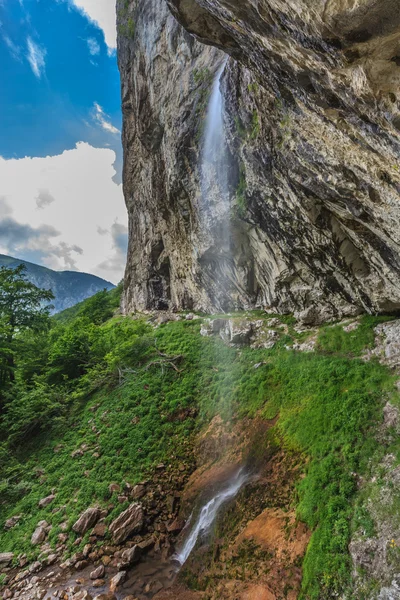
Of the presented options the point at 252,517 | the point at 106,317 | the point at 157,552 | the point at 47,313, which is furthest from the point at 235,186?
the point at 106,317

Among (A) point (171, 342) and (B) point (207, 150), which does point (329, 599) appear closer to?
(A) point (171, 342)

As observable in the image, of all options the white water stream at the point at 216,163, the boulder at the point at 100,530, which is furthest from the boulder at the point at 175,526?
the white water stream at the point at 216,163

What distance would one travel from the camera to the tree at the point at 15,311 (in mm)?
16969

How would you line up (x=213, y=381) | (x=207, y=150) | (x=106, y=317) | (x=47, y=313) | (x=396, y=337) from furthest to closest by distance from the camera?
(x=106, y=317) < (x=207, y=150) < (x=47, y=313) < (x=213, y=381) < (x=396, y=337)

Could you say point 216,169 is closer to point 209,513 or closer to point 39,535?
point 209,513

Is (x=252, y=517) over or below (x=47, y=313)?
below

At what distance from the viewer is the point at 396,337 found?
12172 millimetres

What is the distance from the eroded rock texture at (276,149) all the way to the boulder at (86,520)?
46.0ft

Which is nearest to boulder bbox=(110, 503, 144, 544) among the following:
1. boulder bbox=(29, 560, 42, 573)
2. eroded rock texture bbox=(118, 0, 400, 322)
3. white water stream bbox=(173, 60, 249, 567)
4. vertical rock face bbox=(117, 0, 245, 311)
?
boulder bbox=(29, 560, 42, 573)

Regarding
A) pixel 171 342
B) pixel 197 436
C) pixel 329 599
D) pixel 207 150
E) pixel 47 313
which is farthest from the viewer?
pixel 171 342

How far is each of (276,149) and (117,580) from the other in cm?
1687

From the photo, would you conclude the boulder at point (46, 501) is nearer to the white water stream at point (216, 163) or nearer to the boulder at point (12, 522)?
the boulder at point (12, 522)

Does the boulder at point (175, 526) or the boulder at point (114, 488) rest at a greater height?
the boulder at point (114, 488)

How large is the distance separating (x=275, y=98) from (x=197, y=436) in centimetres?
1504
